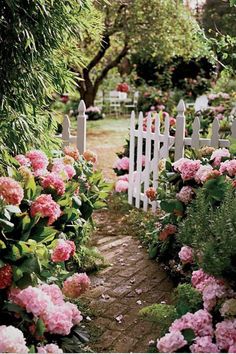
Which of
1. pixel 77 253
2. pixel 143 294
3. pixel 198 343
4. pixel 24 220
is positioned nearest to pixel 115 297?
pixel 143 294

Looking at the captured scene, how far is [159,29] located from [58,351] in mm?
9834

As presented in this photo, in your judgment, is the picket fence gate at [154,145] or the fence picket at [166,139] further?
the fence picket at [166,139]

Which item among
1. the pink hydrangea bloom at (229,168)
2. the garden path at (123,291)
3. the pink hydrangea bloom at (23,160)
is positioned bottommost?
the garden path at (123,291)

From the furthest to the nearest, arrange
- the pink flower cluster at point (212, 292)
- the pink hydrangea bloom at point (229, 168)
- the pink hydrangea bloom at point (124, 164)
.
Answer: the pink hydrangea bloom at point (124, 164) < the pink hydrangea bloom at point (229, 168) < the pink flower cluster at point (212, 292)

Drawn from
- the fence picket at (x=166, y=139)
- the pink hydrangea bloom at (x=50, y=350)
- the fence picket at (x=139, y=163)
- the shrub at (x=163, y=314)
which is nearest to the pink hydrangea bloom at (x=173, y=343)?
the shrub at (x=163, y=314)

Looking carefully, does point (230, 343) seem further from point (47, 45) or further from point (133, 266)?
point (47, 45)

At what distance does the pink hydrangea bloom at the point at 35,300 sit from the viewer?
8.13 ft

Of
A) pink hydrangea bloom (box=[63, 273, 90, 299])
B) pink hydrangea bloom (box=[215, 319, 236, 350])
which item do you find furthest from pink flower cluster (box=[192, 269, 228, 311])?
pink hydrangea bloom (box=[63, 273, 90, 299])

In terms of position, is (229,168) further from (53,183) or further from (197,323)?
(197,323)

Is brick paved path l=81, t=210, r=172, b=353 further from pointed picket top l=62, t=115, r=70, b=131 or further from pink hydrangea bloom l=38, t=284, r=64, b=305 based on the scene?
pointed picket top l=62, t=115, r=70, b=131

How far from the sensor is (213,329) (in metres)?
2.44

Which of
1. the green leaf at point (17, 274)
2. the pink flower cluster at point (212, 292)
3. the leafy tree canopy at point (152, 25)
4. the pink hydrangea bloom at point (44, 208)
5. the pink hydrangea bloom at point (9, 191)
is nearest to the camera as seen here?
the pink flower cluster at point (212, 292)

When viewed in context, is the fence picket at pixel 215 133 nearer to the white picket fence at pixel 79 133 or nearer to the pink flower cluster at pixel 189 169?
the white picket fence at pixel 79 133

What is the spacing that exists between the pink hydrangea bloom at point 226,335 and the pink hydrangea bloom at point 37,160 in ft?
5.11
